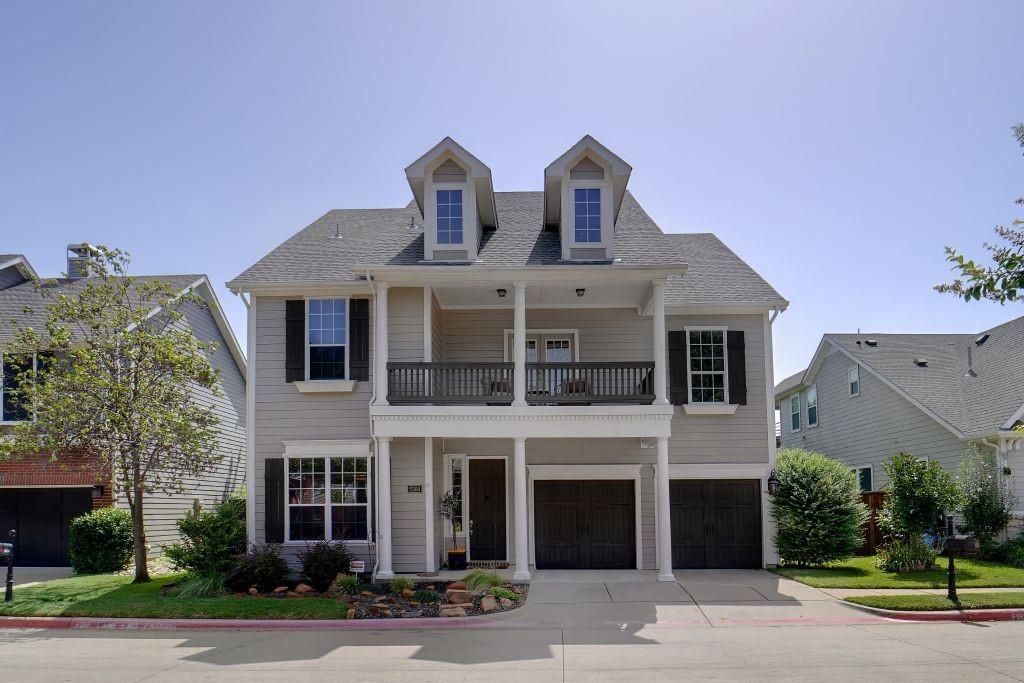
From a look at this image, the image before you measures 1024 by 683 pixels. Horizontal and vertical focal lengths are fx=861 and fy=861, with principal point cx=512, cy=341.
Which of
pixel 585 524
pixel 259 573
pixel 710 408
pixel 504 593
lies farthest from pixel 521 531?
pixel 710 408

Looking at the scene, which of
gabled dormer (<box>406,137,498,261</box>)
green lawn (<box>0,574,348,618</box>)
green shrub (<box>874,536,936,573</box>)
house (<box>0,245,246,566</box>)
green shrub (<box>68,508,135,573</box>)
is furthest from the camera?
house (<box>0,245,246,566</box>)

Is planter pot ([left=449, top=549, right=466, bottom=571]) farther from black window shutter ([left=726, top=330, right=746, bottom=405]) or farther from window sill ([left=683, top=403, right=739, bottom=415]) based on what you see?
black window shutter ([left=726, top=330, right=746, bottom=405])

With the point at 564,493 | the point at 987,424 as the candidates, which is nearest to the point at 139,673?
the point at 564,493

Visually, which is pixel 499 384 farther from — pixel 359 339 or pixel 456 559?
pixel 456 559

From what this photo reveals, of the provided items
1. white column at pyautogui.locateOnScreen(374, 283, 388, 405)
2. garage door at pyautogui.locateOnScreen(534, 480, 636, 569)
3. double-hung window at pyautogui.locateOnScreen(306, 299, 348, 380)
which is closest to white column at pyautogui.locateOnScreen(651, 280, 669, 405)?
garage door at pyautogui.locateOnScreen(534, 480, 636, 569)

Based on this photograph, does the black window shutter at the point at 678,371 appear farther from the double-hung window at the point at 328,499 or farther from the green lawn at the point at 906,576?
the double-hung window at the point at 328,499

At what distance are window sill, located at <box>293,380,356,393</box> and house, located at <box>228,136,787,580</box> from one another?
5 centimetres

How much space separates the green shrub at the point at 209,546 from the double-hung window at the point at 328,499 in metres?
1.19

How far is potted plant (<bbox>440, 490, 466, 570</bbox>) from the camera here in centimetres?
1798

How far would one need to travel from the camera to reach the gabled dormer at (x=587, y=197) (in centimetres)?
1786

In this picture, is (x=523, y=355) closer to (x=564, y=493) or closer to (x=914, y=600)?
(x=564, y=493)

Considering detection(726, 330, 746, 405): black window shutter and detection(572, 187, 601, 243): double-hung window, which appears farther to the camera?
detection(726, 330, 746, 405): black window shutter

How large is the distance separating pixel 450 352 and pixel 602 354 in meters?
3.52

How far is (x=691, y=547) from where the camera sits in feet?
63.3
